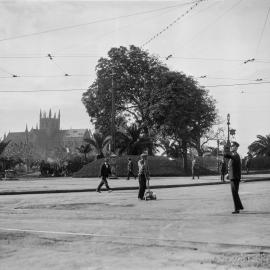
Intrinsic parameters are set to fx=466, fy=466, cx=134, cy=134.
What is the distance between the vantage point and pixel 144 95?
51.8m

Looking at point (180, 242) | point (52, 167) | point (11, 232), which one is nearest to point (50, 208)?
point (11, 232)

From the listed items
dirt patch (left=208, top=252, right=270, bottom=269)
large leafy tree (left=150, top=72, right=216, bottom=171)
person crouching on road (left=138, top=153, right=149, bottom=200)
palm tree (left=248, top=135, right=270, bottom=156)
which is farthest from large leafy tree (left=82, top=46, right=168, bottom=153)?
dirt patch (left=208, top=252, right=270, bottom=269)

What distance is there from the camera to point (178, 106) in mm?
50000

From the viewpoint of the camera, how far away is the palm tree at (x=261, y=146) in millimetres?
65438

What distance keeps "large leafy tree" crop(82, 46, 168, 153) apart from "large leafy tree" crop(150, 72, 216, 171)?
148 cm

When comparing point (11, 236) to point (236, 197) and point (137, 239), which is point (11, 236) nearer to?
point (137, 239)

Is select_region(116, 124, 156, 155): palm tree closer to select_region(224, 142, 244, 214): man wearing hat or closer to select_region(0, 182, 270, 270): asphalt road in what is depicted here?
select_region(0, 182, 270, 270): asphalt road

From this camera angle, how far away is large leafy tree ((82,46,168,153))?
52.2 m

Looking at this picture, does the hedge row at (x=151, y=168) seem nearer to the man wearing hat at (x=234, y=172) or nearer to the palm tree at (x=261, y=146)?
the palm tree at (x=261, y=146)

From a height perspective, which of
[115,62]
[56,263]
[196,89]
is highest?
[115,62]

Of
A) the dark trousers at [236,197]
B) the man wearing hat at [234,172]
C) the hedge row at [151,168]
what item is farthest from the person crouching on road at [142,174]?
the hedge row at [151,168]

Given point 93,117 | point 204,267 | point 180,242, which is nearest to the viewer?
point 204,267

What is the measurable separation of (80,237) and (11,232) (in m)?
1.52

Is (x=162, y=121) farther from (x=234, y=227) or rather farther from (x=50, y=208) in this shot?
(x=234, y=227)
